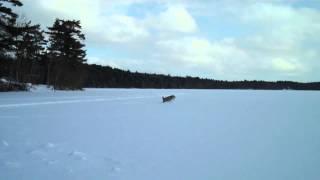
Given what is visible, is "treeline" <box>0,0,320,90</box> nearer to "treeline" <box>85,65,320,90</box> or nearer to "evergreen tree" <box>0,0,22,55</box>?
"evergreen tree" <box>0,0,22,55</box>

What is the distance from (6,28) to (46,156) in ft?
91.6

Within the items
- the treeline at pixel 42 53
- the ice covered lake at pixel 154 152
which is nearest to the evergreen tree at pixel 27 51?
the treeline at pixel 42 53

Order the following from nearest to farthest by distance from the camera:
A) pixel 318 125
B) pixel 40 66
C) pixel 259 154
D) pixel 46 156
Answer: pixel 46 156 < pixel 259 154 < pixel 318 125 < pixel 40 66

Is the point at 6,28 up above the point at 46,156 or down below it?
above

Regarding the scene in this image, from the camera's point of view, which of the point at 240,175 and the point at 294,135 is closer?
the point at 240,175

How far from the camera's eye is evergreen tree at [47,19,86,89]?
150 feet

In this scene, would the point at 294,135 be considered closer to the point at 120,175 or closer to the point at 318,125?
the point at 318,125

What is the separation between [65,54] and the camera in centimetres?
4725

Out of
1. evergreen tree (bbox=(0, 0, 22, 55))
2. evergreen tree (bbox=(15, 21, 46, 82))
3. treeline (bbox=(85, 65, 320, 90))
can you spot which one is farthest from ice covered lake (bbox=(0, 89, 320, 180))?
treeline (bbox=(85, 65, 320, 90))

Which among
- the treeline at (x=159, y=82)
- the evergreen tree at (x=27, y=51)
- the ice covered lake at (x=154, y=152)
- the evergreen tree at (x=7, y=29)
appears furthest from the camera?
the treeline at (x=159, y=82)

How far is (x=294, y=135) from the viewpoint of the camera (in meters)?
9.49

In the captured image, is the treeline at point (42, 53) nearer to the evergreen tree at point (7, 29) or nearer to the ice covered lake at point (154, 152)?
the evergreen tree at point (7, 29)

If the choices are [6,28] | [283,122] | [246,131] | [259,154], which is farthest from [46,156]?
[6,28]

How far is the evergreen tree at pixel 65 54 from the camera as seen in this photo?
45.8m
